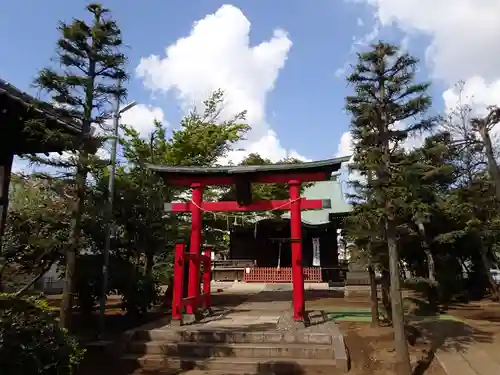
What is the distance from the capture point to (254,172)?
508 inches

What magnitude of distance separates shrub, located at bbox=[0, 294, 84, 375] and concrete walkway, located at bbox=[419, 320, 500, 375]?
729 cm

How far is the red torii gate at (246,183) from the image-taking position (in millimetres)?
12125

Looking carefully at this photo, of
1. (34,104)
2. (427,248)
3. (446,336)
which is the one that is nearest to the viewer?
(34,104)

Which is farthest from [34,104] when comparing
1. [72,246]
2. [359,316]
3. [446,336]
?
[359,316]

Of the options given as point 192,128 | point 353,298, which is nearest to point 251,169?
point 192,128

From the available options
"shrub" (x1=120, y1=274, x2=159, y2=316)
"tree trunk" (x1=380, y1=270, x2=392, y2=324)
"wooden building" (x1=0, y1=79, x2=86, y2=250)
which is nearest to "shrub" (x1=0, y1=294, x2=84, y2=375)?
"wooden building" (x1=0, y1=79, x2=86, y2=250)

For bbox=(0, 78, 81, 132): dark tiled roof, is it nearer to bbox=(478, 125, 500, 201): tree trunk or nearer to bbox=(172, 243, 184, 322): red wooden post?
bbox=(172, 243, 184, 322): red wooden post

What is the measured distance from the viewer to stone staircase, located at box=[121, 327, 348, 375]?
8.75m

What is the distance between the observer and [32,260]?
435 inches

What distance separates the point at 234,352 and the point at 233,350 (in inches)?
1.9

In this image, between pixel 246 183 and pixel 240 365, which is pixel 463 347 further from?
pixel 246 183

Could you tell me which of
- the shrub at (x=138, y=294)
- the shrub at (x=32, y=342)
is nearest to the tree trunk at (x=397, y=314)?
the shrub at (x=32, y=342)

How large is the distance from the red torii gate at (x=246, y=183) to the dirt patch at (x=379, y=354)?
244 centimetres

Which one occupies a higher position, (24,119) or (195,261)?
(24,119)
